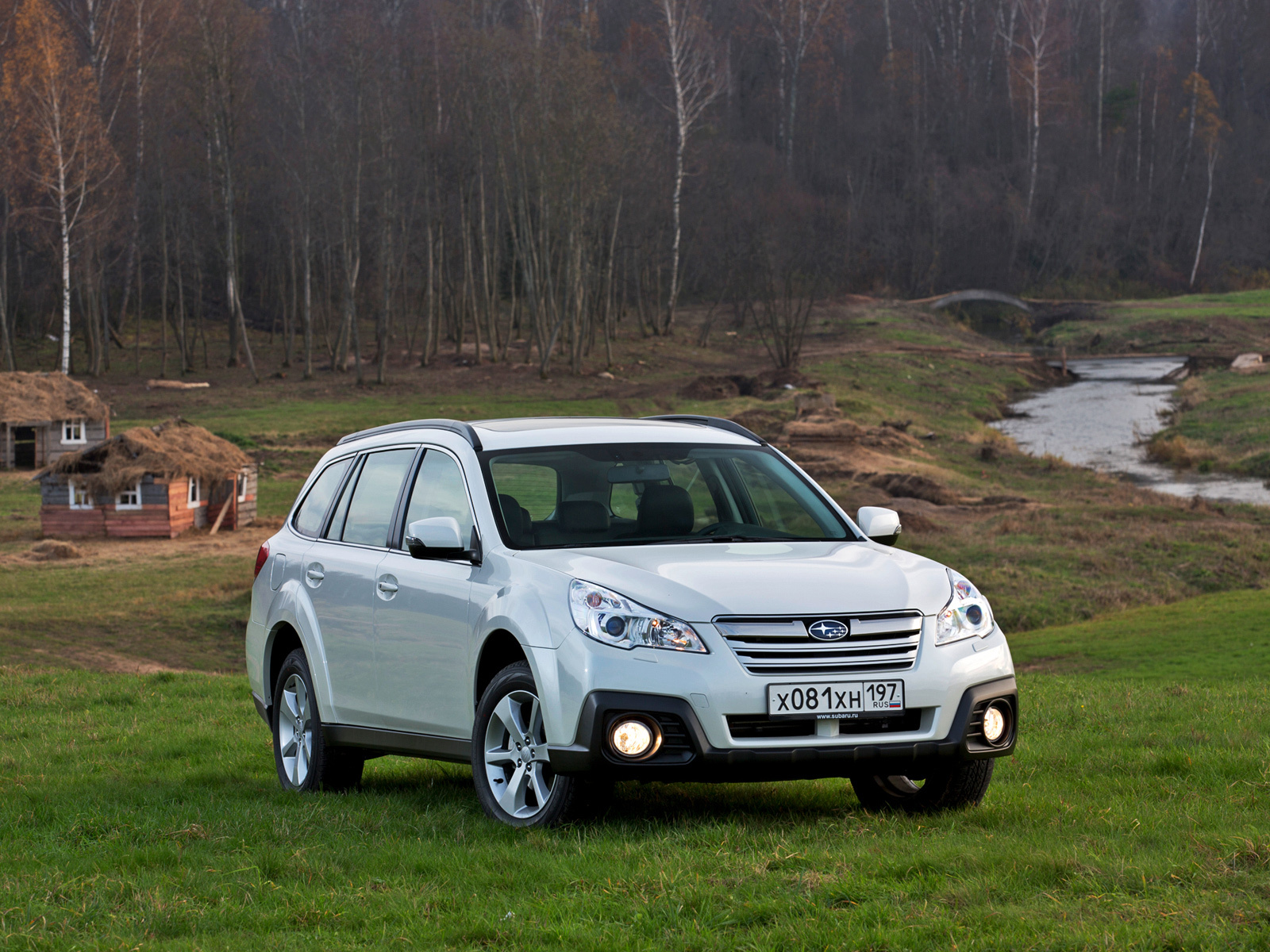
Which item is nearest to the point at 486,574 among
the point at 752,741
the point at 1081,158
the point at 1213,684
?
the point at 752,741

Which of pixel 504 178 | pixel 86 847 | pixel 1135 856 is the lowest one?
pixel 86 847

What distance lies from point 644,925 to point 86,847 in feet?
9.31

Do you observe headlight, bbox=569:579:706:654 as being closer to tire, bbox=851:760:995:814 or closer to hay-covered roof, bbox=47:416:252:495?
tire, bbox=851:760:995:814

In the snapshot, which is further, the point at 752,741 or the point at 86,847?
the point at 86,847

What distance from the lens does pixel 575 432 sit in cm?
707

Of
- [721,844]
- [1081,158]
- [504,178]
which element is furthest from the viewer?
[1081,158]

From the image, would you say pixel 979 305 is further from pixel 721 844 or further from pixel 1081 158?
pixel 721 844

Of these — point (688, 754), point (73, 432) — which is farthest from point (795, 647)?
point (73, 432)

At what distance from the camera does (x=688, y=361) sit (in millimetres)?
63812

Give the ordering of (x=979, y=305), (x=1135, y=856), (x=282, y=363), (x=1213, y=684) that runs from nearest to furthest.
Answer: (x=1135, y=856) → (x=1213, y=684) → (x=282, y=363) → (x=979, y=305)

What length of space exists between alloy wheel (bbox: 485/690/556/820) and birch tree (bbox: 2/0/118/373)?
50.6 metres

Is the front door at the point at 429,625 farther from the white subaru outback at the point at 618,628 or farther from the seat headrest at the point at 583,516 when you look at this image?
the seat headrest at the point at 583,516

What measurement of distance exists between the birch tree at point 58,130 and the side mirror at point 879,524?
50379 mm

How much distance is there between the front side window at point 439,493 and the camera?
22.1 feet
